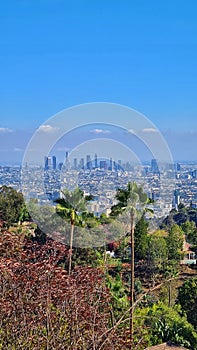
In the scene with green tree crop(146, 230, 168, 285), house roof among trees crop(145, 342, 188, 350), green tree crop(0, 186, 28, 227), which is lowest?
green tree crop(146, 230, 168, 285)

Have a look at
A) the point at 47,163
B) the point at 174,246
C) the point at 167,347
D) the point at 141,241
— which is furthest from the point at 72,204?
the point at 174,246

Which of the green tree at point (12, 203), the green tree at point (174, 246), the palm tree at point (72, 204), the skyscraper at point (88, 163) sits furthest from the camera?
the green tree at point (12, 203)

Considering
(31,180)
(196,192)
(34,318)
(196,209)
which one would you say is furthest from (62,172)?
(196,209)

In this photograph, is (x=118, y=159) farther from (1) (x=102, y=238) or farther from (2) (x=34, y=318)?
(2) (x=34, y=318)

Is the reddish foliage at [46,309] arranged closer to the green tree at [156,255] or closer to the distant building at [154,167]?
the distant building at [154,167]

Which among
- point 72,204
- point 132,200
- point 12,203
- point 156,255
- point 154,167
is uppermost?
point 154,167

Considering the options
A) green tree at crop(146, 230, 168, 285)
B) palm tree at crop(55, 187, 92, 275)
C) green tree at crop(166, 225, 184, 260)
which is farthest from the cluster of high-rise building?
green tree at crop(166, 225, 184, 260)

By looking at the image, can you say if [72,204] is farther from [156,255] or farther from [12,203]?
[12,203]

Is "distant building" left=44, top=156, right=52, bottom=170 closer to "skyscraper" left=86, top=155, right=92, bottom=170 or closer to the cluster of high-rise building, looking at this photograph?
the cluster of high-rise building

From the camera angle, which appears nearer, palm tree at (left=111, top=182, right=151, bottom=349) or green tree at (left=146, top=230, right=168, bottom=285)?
palm tree at (left=111, top=182, right=151, bottom=349)

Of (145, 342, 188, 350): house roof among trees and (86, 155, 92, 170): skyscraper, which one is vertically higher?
(86, 155, 92, 170): skyscraper

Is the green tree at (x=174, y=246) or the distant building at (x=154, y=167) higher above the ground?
the distant building at (x=154, y=167)

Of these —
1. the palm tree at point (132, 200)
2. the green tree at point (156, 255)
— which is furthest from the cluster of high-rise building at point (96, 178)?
the green tree at point (156, 255)
